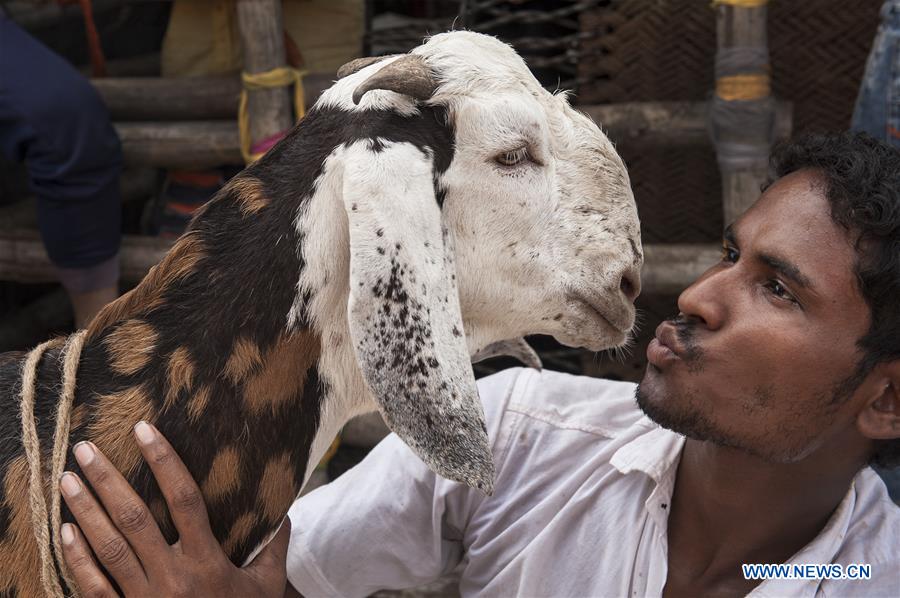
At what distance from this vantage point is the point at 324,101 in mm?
1695

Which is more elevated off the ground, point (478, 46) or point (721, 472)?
point (478, 46)

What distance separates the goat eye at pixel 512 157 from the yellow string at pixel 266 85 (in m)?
1.83

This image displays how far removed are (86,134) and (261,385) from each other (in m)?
2.13

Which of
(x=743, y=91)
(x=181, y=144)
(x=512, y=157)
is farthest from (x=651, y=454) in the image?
(x=181, y=144)

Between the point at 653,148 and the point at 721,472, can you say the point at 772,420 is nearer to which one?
the point at 721,472

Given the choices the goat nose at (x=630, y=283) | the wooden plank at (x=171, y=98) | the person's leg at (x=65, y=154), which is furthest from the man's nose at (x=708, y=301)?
the person's leg at (x=65, y=154)

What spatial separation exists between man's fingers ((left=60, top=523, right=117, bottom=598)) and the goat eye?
0.93m

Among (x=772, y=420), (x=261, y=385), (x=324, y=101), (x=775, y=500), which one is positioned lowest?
(x=775, y=500)

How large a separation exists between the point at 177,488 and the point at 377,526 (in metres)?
0.65

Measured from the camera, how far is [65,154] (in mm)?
3324

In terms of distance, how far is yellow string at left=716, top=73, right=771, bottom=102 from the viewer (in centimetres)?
307

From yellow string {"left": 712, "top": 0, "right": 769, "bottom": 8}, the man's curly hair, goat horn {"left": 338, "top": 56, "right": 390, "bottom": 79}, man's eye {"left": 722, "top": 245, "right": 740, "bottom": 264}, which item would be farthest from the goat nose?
yellow string {"left": 712, "top": 0, "right": 769, "bottom": 8}

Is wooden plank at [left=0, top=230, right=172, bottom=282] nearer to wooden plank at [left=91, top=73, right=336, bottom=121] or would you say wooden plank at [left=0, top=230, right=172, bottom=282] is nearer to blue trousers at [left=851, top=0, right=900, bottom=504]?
wooden plank at [left=91, top=73, right=336, bottom=121]

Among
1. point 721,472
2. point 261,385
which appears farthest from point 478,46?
point 721,472
